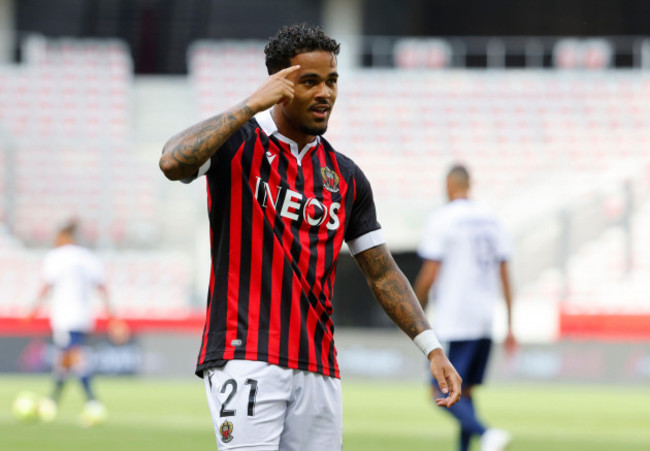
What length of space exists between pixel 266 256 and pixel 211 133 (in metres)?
0.51

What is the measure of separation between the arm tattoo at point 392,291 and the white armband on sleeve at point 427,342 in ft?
0.06

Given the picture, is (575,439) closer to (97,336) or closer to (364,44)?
(97,336)

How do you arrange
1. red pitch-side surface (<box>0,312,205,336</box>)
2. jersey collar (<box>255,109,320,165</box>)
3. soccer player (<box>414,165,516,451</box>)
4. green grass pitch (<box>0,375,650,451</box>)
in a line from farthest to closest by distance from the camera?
red pitch-side surface (<box>0,312,205,336</box>), green grass pitch (<box>0,375,650,451</box>), soccer player (<box>414,165,516,451</box>), jersey collar (<box>255,109,320,165</box>)

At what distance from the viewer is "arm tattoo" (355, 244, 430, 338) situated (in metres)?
4.38

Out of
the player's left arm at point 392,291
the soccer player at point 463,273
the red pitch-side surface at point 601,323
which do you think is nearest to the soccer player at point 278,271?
the player's left arm at point 392,291

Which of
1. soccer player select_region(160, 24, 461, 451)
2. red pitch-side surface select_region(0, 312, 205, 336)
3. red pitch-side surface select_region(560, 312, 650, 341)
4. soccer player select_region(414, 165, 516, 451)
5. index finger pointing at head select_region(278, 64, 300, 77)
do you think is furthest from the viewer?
red pitch-side surface select_region(560, 312, 650, 341)

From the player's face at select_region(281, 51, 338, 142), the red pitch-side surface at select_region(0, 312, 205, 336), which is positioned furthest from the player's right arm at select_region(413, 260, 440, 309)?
the red pitch-side surface at select_region(0, 312, 205, 336)

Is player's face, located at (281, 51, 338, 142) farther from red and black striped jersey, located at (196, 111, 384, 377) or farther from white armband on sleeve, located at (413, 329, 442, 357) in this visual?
white armband on sleeve, located at (413, 329, 442, 357)

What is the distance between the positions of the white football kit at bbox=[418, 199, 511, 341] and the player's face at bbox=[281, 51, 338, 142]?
5060mm

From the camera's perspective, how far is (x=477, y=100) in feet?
87.0

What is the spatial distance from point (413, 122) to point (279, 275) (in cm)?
2266

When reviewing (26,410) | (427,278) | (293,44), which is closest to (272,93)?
(293,44)

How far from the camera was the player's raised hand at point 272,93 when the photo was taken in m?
3.65

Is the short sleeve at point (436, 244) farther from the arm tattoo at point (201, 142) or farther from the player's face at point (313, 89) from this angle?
the arm tattoo at point (201, 142)
